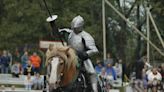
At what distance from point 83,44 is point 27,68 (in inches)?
549

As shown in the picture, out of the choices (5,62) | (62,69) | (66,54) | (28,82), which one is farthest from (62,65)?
(5,62)

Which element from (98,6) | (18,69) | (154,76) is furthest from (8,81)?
(98,6)

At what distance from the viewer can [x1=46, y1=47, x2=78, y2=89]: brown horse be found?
428 inches

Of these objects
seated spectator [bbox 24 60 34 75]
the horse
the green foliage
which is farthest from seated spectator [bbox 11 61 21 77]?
the horse

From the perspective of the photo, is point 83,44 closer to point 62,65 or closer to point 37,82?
point 62,65

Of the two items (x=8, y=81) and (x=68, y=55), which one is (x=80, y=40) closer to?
(x=68, y=55)

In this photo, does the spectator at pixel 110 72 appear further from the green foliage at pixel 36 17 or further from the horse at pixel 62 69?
the green foliage at pixel 36 17

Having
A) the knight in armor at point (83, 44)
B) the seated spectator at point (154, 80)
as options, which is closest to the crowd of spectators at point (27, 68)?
the seated spectator at point (154, 80)

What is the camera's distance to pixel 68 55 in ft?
37.4

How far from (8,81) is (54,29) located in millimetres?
15077

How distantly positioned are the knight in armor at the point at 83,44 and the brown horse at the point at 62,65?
45cm

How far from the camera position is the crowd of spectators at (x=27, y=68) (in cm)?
2517

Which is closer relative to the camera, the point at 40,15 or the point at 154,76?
the point at 154,76

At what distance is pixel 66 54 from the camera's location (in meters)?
11.4
